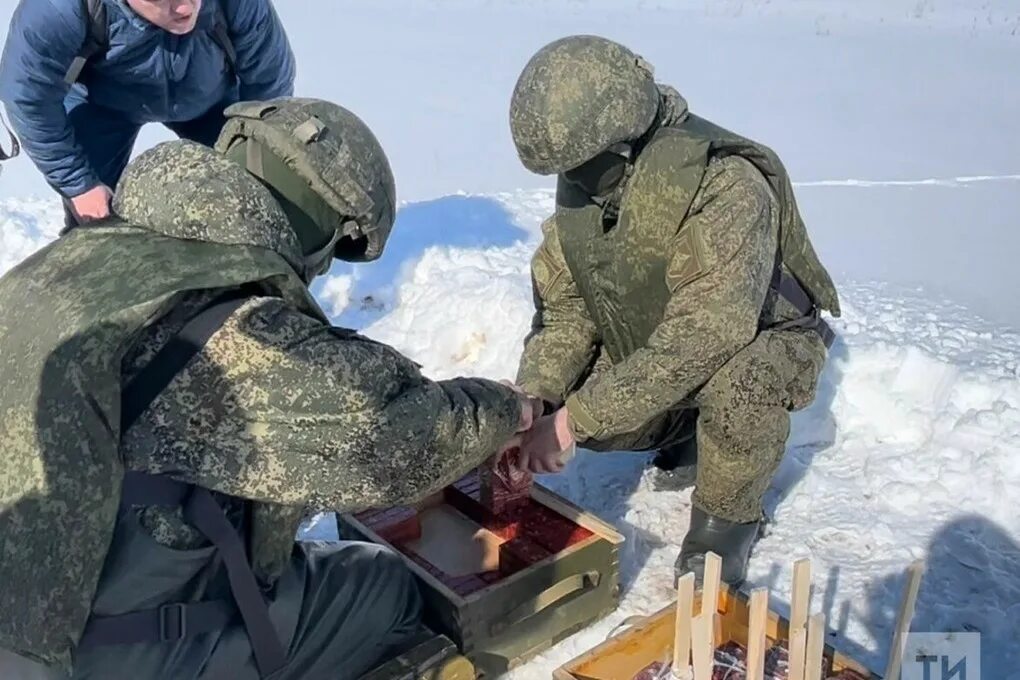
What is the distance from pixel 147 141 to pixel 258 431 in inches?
334

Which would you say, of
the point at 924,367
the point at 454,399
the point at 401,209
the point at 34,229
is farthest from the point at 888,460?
the point at 34,229

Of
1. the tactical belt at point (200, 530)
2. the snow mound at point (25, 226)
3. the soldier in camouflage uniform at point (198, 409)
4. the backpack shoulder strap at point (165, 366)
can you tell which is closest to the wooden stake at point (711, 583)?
Result: the soldier in camouflage uniform at point (198, 409)

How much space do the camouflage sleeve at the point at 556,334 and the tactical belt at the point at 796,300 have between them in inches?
26.5

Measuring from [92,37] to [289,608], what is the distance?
2503mm

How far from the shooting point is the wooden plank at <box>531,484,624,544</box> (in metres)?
3.36

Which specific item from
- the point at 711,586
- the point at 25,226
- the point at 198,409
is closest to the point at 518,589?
the point at 711,586

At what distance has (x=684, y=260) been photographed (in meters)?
3.22

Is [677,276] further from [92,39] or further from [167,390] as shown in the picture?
[92,39]

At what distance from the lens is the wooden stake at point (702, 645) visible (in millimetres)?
2516

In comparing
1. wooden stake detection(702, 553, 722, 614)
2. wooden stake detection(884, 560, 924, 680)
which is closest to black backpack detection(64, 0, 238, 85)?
wooden stake detection(702, 553, 722, 614)

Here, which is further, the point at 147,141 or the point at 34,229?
the point at 147,141

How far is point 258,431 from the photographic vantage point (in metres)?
2.25

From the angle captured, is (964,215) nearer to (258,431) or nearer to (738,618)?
(738,618)

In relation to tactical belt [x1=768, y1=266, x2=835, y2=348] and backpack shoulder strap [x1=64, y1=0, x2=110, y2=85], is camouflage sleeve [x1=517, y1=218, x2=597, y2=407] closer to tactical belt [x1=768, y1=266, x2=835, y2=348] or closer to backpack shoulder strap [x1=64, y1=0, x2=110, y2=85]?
tactical belt [x1=768, y1=266, x2=835, y2=348]
